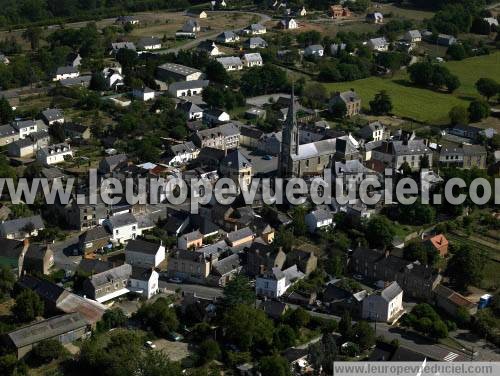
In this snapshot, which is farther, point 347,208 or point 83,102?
point 83,102

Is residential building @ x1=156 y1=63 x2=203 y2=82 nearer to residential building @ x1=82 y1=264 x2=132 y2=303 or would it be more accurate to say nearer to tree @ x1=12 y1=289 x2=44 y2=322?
residential building @ x1=82 y1=264 x2=132 y2=303

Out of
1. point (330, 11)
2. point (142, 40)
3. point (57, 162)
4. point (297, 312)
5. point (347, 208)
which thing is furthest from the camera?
point (330, 11)

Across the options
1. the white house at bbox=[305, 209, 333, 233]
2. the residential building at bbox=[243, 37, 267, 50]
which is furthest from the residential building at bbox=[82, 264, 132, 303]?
the residential building at bbox=[243, 37, 267, 50]

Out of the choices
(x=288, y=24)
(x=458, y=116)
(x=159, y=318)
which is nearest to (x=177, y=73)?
(x=458, y=116)

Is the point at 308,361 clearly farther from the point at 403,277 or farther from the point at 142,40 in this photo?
the point at 142,40

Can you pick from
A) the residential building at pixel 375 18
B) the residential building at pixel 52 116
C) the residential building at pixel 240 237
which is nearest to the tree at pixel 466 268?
the residential building at pixel 240 237

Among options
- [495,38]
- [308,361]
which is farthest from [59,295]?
[495,38]
